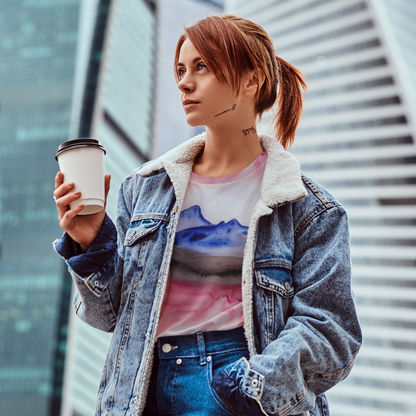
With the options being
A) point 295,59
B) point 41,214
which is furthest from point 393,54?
point 41,214

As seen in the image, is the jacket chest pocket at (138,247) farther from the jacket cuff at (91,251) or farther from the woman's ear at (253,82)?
the woman's ear at (253,82)

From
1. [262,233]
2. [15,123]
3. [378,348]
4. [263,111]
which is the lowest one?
[378,348]

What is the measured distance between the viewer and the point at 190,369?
73.0 inches

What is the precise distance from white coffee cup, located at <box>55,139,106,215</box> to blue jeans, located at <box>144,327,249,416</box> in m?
0.57

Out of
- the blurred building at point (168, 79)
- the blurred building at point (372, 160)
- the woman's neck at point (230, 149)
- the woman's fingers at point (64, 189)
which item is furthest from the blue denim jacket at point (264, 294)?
the blurred building at point (168, 79)

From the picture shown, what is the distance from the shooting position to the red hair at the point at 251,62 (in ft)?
6.84

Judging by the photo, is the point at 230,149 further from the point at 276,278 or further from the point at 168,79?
the point at 168,79

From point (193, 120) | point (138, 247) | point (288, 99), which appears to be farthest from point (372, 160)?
point (138, 247)

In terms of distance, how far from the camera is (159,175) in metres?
2.30

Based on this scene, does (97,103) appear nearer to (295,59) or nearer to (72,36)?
(72,36)

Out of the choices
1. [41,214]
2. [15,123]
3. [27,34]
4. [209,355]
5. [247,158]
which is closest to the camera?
[209,355]

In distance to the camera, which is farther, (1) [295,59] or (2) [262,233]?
(1) [295,59]

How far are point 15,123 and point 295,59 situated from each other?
147 feet

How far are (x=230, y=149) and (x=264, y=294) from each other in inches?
26.2
